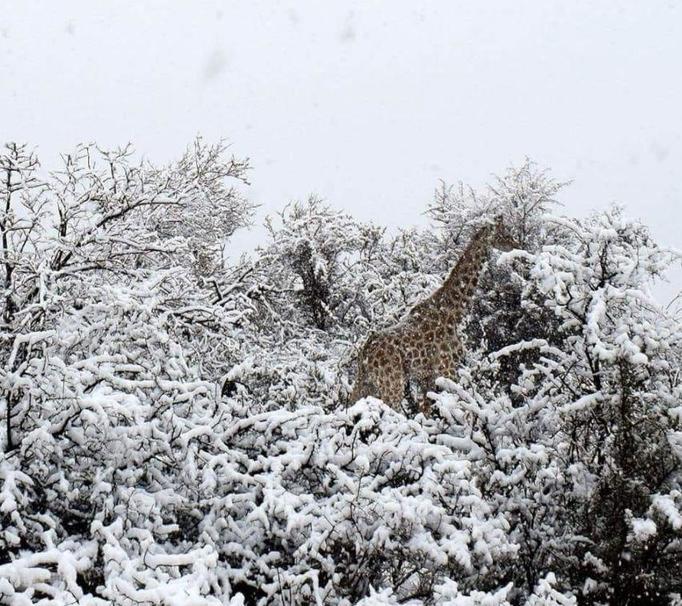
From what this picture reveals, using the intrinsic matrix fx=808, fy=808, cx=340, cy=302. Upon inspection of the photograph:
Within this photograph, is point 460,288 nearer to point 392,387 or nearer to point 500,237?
point 500,237

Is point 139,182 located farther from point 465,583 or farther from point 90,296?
point 465,583

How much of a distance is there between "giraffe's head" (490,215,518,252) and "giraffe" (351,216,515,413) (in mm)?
417

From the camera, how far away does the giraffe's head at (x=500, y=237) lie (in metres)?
10.4

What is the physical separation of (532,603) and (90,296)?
4.25m

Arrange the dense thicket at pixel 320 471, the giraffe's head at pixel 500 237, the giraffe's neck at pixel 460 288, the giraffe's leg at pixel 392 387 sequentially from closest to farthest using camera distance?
the dense thicket at pixel 320 471 → the giraffe's leg at pixel 392 387 → the giraffe's neck at pixel 460 288 → the giraffe's head at pixel 500 237

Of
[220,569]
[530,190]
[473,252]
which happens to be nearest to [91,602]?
[220,569]

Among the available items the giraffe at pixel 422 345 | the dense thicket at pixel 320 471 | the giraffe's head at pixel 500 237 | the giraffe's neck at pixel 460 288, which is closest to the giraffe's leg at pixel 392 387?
the giraffe at pixel 422 345

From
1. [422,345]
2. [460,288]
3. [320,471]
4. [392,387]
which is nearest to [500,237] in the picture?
[460,288]

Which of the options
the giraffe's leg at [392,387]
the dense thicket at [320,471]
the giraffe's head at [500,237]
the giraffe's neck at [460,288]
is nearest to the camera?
the dense thicket at [320,471]

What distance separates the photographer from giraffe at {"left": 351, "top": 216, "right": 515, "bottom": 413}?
897 cm

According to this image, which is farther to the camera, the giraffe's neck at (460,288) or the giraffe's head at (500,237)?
the giraffe's head at (500,237)

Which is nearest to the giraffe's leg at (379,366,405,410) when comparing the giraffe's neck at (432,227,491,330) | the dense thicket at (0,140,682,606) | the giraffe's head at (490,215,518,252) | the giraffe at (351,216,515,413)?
the giraffe at (351,216,515,413)

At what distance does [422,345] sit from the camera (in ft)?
30.6

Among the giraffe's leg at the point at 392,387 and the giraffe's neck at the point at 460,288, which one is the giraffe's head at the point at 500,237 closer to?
the giraffe's neck at the point at 460,288
